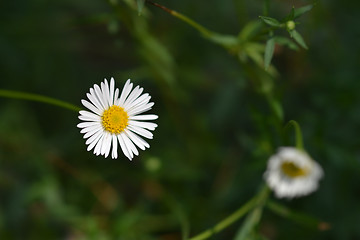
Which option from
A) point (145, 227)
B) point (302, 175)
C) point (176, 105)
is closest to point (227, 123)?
point (176, 105)

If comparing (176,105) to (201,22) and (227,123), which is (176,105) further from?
(201,22)

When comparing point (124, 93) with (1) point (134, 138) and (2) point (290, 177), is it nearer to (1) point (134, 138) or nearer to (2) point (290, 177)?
(1) point (134, 138)

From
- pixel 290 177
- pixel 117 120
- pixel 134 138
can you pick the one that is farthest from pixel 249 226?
pixel 117 120

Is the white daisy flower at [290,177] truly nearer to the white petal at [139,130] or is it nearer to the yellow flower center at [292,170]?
the yellow flower center at [292,170]

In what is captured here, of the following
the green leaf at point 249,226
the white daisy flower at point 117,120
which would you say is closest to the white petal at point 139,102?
the white daisy flower at point 117,120

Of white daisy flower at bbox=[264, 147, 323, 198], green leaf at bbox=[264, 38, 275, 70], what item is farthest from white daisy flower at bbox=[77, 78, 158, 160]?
white daisy flower at bbox=[264, 147, 323, 198]

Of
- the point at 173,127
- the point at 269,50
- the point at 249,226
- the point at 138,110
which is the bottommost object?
the point at 249,226
